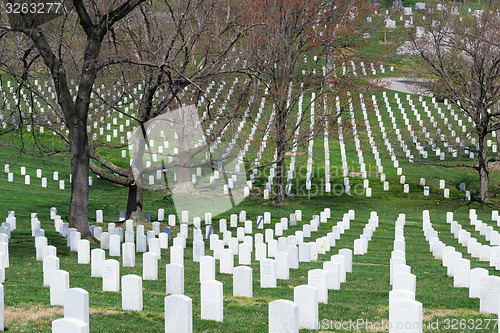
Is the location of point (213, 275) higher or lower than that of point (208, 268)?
lower

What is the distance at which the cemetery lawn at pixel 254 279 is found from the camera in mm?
8797

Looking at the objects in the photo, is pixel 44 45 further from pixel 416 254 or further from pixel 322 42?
pixel 322 42

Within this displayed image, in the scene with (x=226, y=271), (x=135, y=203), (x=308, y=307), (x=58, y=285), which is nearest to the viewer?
(x=308, y=307)

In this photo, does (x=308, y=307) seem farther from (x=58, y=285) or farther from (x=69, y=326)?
(x=58, y=285)

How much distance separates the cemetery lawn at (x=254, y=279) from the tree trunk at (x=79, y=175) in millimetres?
777

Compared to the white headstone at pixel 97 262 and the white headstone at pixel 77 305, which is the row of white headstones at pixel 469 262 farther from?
the white headstone at pixel 97 262

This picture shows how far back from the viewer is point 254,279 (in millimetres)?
12719

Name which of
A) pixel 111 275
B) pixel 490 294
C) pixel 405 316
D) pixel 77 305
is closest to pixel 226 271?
pixel 111 275

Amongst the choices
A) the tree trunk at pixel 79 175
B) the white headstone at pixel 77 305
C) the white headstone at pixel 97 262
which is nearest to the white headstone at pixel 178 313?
the white headstone at pixel 77 305

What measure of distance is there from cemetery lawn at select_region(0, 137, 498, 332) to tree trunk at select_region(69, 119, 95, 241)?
2.55 feet

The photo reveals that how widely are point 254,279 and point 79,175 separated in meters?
5.69

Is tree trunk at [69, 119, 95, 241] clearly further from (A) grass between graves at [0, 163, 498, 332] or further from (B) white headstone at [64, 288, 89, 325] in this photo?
(B) white headstone at [64, 288, 89, 325]

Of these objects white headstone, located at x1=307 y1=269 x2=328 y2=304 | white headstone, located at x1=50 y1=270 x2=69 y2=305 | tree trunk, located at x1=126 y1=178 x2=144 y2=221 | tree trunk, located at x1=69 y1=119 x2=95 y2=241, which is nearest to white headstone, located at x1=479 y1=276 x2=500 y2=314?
white headstone, located at x1=307 y1=269 x2=328 y2=304

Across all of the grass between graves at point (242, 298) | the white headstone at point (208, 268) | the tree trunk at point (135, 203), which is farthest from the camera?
the tree trunk at point (135, 203)
